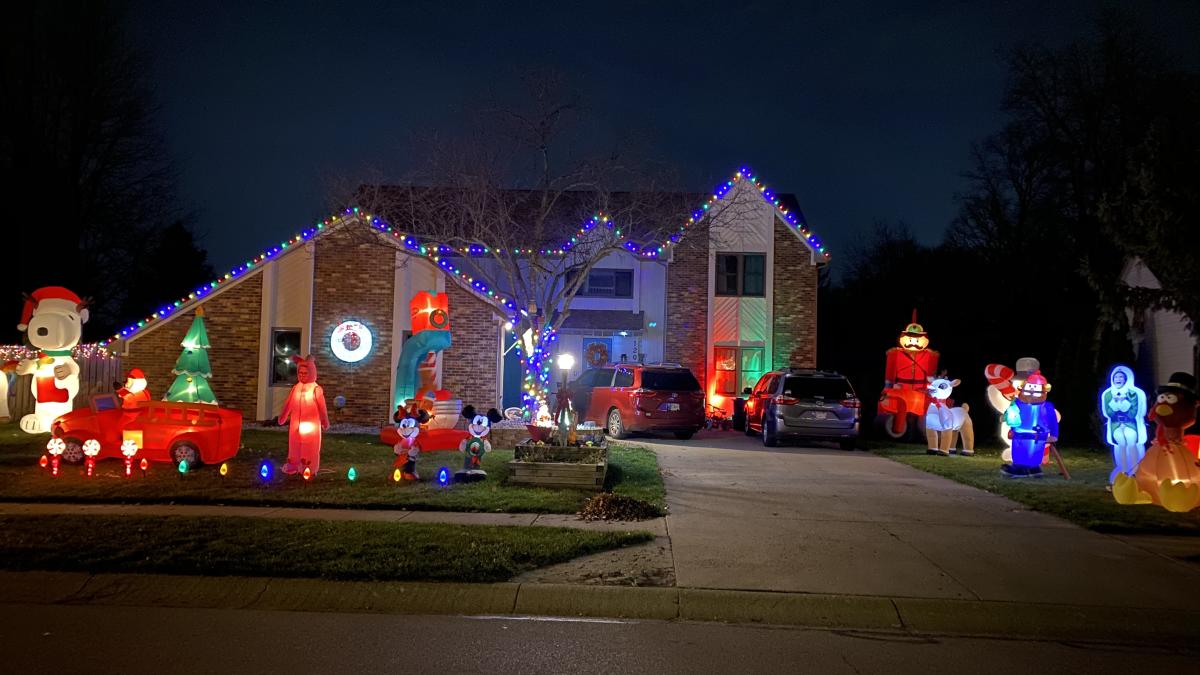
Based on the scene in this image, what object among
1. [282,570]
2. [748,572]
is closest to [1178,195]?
[748,572]

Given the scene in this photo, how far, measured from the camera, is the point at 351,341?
19969mm

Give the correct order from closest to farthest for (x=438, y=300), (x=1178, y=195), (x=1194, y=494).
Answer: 1. (x=1194, y=494)
2. (x=1178, y=195)
3. (x=438, y=300)

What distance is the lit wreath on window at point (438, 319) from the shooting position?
14.8 metres

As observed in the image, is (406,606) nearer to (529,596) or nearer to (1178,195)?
(529,596)

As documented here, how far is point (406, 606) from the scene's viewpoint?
6902 millimetres

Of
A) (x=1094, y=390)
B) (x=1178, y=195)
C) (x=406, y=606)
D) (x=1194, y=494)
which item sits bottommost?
(x=406, y=606)

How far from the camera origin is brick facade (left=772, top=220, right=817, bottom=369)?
82.6ft

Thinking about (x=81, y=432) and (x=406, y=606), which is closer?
(x=406, y=606)

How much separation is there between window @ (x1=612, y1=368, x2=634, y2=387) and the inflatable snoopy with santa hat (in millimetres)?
10801

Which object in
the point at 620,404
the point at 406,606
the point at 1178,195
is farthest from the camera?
the point at 620,404

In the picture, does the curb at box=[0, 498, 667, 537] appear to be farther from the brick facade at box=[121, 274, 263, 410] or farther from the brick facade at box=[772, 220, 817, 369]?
the brick facade at box=[772, 220, 817, 369]

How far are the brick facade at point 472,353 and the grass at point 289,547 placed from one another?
10.8 meters

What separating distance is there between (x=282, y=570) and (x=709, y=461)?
9.45 metres

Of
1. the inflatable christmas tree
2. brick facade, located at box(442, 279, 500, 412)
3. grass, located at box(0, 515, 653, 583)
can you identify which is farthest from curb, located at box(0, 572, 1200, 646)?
brick facade, located at box(442, 279, 500, 412)
